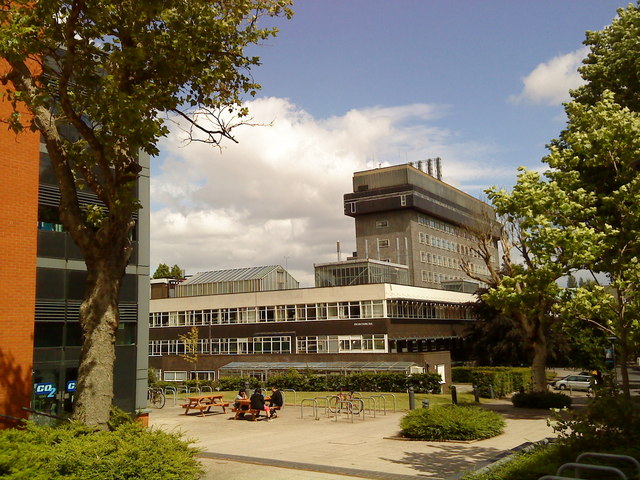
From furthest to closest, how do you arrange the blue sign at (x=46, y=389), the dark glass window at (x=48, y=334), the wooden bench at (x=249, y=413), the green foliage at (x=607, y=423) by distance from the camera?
1. the wooden bench at (x=249, y=413)
2. the dark glass window at (x=48, y=334)
3. the blue sign at (x=46, y=389)
4. the green foliage at (x=607, y=423)

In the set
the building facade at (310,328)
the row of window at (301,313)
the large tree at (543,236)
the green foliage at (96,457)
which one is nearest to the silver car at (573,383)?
the building facade at (310,328)

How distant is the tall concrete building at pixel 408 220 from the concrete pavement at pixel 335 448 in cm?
5621

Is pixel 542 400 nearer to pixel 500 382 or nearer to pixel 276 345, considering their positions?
pixel 500 382

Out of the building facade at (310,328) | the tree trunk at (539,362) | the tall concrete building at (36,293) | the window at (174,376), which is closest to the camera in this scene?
the tall concrete building at (36,293)

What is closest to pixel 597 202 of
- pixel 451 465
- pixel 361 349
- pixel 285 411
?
pixel 451 465

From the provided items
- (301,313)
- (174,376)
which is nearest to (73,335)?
(301,313)

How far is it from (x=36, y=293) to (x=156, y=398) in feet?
55.4

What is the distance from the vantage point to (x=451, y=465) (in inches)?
537

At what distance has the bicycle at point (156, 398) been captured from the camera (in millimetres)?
32053

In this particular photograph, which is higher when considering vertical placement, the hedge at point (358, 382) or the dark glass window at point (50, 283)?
the dark glass window at point (50, 283)

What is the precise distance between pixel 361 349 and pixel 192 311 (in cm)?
2068

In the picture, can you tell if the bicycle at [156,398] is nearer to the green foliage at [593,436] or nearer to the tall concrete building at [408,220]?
the green foliage at [593,436]

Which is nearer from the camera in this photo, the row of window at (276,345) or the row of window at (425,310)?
the row of window at (276,345)

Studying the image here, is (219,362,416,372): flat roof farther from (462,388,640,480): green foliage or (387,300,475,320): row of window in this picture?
(462,388,640,480): green foliage
